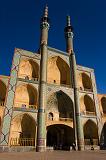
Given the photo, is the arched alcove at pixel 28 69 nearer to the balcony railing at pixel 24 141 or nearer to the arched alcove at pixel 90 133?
the balcony railing at pixel 24 141

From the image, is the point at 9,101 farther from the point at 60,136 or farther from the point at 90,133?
the point at 90,133

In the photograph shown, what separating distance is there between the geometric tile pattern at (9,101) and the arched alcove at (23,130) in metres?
0.99

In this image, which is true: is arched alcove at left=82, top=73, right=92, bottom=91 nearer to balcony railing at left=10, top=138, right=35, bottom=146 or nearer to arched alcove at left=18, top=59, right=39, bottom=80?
arched alcove at left=18, top=59, right=39, bottom=80

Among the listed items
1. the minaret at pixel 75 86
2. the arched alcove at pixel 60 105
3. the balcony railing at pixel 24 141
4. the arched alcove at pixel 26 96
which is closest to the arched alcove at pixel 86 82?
the minaret at pixel 75 86

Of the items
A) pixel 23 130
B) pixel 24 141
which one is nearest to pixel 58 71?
pixel 23 130

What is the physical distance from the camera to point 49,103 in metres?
25.8

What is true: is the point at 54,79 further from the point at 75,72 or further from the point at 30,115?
the point at 30,115

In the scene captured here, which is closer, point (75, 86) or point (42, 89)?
point (42, 89)

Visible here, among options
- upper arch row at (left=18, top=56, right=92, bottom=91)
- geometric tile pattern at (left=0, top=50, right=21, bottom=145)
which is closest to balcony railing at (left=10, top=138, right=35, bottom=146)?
geometric tile pattern at (left=0, top=50, right=21, bottom=145)

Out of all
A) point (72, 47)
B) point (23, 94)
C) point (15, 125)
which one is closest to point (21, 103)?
point (23, 94)

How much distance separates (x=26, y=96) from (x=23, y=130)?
4.94 metres

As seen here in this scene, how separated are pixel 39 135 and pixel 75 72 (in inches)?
512

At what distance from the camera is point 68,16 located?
124ft

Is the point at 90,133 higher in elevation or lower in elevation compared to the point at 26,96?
lower
